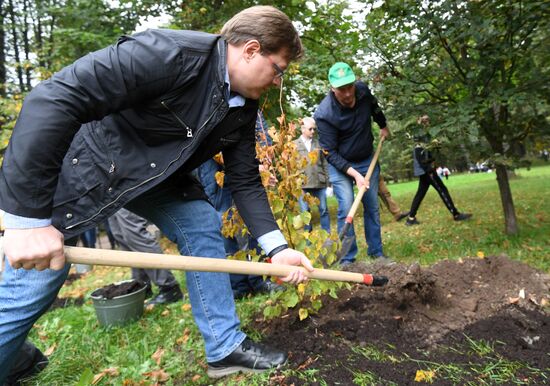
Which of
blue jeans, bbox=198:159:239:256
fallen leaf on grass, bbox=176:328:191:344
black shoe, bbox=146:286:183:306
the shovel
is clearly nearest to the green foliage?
the shovel

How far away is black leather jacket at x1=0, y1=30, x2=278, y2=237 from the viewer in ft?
4.58

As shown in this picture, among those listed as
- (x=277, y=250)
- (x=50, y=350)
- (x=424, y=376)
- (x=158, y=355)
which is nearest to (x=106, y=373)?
A: (x=158, y=355)

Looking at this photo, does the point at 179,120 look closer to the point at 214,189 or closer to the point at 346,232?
the point at 214,189

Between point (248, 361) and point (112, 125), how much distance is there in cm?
141

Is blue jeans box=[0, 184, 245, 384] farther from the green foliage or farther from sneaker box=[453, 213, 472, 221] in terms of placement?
sneaker box=[453, 213, 472, 221]

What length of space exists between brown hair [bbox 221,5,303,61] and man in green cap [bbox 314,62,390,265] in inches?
92.0

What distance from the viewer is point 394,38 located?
423cm

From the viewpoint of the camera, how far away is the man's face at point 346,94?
399 cm

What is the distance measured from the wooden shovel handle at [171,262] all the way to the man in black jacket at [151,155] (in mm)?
68

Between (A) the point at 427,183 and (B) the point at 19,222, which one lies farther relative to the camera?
(A) the point at 427,183

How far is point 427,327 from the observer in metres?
2.50

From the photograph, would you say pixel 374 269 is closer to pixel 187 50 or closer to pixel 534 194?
pixel 187 50

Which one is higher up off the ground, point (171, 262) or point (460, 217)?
point (171, 262)

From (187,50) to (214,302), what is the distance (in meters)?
1.32
